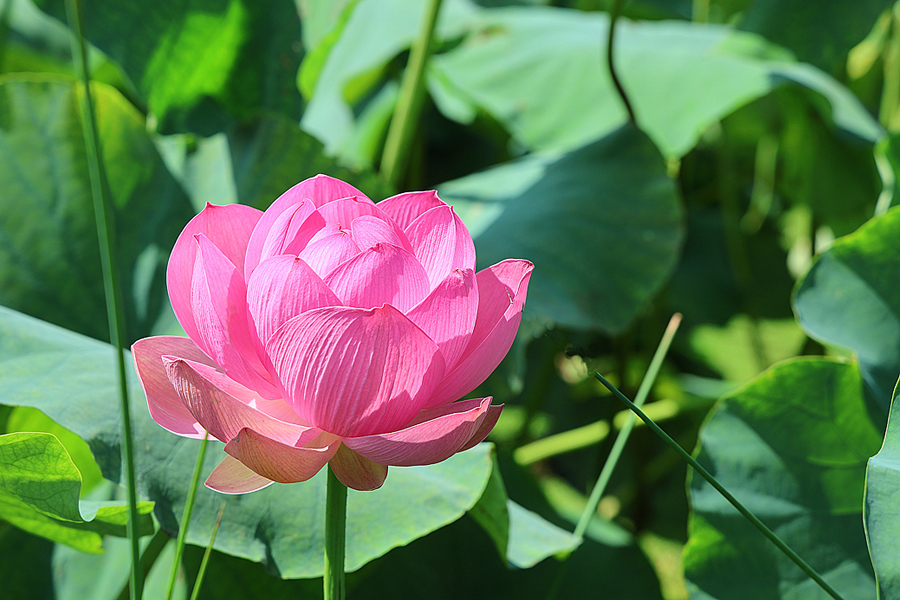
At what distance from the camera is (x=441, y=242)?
0.99 ft

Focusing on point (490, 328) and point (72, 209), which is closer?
point (490, 328)

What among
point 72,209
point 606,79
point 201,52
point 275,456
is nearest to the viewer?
point 275,456

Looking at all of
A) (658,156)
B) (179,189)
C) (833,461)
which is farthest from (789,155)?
(179,189)

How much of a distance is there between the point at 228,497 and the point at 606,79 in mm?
922

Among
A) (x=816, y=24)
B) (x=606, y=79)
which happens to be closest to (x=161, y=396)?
(x=606, y=79)

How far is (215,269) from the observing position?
270 millimetres

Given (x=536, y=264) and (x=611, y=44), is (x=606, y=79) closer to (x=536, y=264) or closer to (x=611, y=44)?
(x=611, y=44)

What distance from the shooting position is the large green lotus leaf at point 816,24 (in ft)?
3.87

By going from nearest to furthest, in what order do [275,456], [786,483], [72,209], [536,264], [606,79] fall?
[275,456] < [786,483] < [72,209] < [536,264] < [606,79]

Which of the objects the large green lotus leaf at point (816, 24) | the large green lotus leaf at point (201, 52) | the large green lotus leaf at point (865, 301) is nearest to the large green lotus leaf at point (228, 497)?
the large green lotus leaf at point (865, 301)

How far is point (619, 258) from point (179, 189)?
51cm

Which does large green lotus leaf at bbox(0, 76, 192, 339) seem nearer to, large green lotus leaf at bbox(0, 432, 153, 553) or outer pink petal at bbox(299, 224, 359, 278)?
large green lotus leaf at bbox(0, 432, 153, 553)

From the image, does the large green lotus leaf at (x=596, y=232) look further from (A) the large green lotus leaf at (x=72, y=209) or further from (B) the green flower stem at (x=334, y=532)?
(B) the green flower stem at (x=334, y=532)

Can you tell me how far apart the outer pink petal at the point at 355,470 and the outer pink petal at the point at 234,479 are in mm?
31
